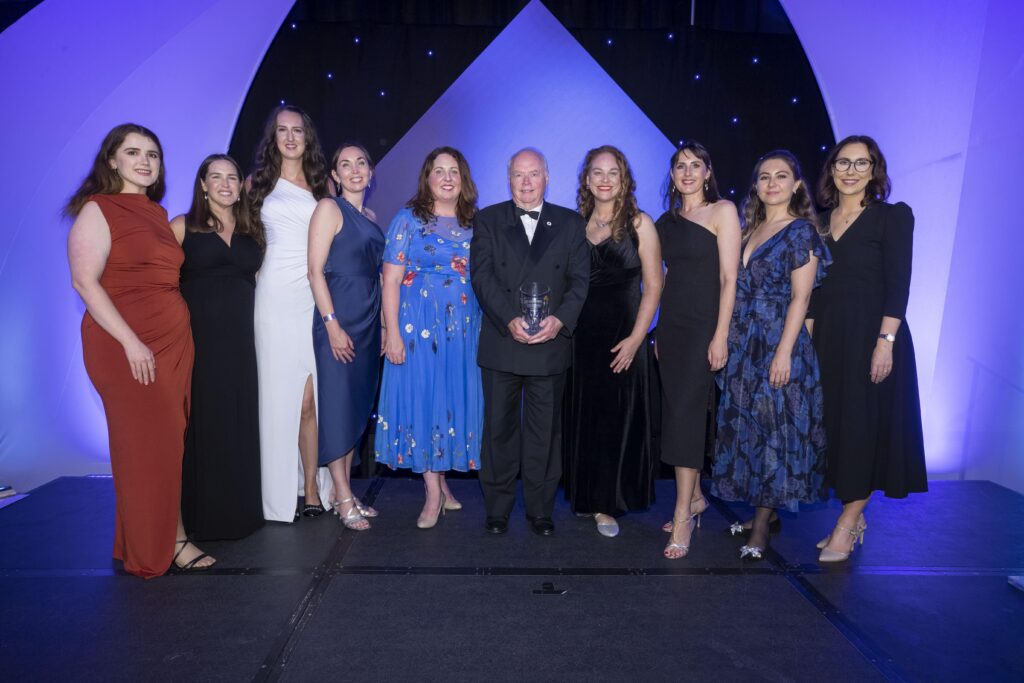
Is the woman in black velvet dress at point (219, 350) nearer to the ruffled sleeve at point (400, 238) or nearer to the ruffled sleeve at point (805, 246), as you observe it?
the ruffled sleeve at point (400, 238)

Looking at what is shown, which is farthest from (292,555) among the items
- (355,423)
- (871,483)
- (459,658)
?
(871,483)

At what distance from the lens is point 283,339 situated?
10.6 feet

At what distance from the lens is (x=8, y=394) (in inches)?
169

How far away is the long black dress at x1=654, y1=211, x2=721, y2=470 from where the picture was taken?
2887mm

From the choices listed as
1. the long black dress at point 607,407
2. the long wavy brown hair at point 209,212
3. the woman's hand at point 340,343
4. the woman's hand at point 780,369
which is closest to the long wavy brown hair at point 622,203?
the long black dress at point 607,407

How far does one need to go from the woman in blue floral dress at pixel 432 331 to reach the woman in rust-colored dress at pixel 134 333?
0.87 metres

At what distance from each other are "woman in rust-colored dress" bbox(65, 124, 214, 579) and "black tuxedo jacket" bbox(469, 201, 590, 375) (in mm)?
1235

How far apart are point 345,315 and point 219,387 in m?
0.61

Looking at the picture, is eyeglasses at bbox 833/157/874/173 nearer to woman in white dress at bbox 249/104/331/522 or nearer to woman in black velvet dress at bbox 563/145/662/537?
woman in black velvet dress at bbox 563/145/662/537

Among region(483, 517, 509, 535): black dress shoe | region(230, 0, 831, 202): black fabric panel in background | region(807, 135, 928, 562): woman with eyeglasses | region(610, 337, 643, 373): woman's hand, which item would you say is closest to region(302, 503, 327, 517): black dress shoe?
region(483, 517, 509, 535): black dress shoe

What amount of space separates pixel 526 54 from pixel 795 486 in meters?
3.01

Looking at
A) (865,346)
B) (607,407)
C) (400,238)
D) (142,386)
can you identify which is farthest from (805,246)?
(142,386)

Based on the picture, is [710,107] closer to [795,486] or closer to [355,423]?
[795,486]

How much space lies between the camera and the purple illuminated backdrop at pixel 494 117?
164 inches
